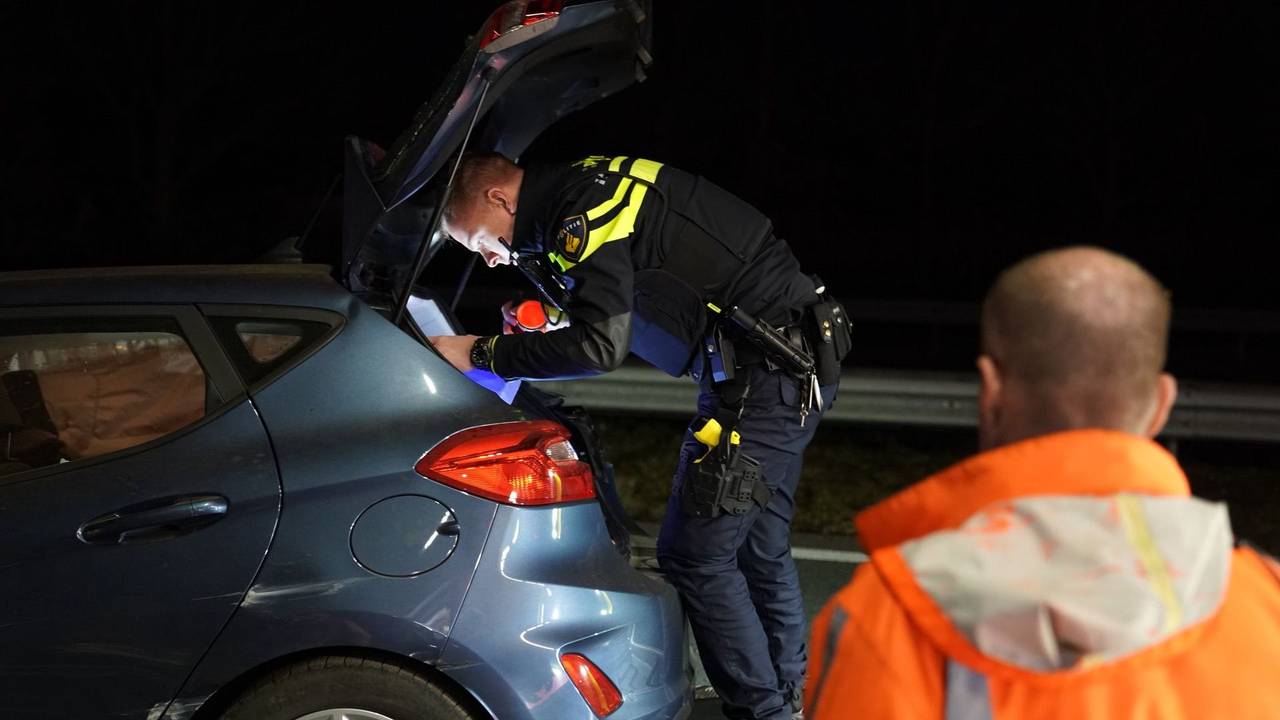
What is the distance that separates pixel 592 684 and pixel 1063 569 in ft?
5.62

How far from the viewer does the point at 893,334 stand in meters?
15.8

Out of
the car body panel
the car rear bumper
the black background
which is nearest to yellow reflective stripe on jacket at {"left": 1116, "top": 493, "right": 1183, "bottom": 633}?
the car rear bumper

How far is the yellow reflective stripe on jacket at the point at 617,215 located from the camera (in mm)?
3371

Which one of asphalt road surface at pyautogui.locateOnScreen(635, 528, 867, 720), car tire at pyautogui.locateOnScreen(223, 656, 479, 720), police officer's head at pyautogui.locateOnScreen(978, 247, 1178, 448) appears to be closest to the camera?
police officer's head at pyautogui.locateOnScreen(978, 247, 1178, 448)

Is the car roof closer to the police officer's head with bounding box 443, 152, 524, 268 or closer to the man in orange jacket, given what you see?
the police officer's head with bounding box 443, 152, 524, 268

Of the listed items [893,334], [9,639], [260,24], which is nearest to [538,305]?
[9,639]

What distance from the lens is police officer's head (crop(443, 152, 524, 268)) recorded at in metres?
3.52

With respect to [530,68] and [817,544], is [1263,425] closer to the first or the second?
[817,544]

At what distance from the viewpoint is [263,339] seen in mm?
2896

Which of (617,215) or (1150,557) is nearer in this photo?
(1150,557)

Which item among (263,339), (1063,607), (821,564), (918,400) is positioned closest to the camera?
(1063,607)

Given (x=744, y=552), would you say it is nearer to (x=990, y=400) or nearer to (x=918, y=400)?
(x=990, y=400)

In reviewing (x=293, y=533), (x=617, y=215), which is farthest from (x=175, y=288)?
(x=617, y=215)

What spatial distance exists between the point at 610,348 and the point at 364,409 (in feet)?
2.37
